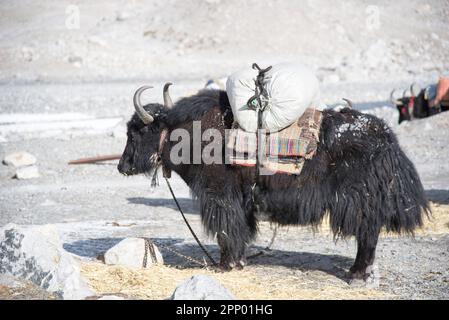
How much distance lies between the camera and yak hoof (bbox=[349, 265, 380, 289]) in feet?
15.6

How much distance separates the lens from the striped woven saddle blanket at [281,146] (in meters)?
4.77

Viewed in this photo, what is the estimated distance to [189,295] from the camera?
3.86 m

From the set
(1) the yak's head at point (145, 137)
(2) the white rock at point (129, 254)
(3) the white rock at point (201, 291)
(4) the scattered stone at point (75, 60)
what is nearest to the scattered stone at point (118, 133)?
(1) the yak's head at point (145, 137)

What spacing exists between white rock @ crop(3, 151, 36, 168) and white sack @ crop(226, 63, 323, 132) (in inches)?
216

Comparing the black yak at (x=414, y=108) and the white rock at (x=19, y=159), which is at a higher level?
the black yak at (x=414, y=108)

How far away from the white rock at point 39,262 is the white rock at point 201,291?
23.6 inches

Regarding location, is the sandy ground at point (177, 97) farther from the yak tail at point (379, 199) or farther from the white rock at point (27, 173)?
the yak tail at point (379, 199)

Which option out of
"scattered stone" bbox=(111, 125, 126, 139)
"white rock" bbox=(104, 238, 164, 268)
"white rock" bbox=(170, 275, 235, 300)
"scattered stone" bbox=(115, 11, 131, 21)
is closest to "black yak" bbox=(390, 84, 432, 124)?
"scattered stone" bbox=(111, 125, 126, 139)

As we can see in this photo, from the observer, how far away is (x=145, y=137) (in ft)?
17.8

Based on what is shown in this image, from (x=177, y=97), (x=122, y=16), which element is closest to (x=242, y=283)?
(x=177, y=97)

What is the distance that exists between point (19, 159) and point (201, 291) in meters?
6.53

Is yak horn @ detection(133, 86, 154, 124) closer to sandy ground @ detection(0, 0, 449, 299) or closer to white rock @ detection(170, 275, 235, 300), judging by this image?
sandy ground @ detection(0, 0, 449, 299)

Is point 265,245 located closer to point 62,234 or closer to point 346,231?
point 346,231
